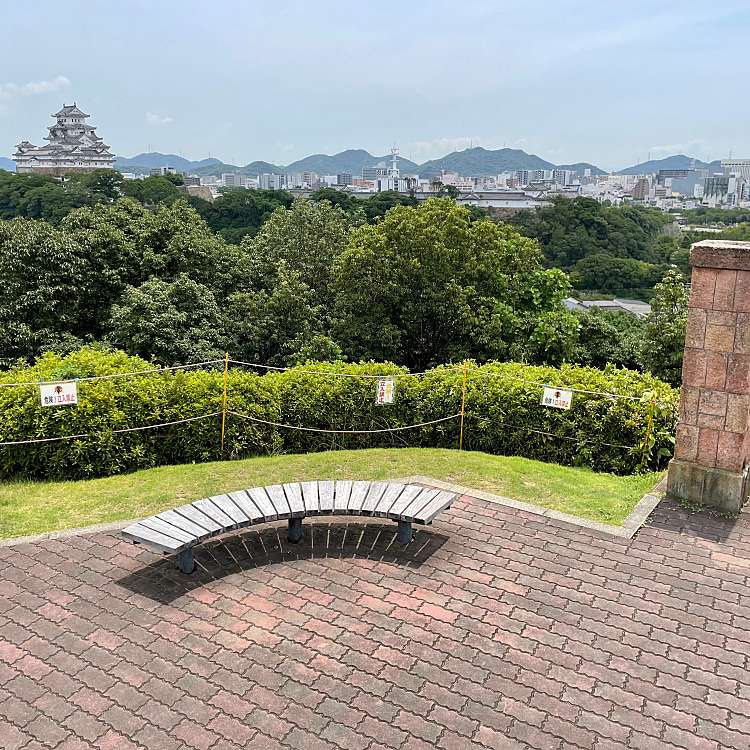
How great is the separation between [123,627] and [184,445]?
13.3 ft

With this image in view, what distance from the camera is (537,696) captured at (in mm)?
4656

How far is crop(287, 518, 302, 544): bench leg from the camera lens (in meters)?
6.60

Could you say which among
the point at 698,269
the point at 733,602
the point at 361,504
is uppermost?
the point at 698,269

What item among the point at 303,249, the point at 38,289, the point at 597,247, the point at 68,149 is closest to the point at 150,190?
the point at 597,247

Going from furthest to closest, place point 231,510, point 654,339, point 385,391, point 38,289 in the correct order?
1. point 38,289
2. point 654,339
3. point 385,391
4. point 231,510

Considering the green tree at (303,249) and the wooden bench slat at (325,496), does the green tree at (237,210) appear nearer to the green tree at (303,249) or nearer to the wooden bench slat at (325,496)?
the green tree at (303,249)

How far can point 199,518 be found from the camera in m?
6.22

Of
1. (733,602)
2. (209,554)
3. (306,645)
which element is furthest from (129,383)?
(733,602)

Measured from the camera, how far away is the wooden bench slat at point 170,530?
5.85m

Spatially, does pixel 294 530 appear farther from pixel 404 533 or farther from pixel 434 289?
pixel 434 289

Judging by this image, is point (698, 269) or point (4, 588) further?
point (698, 269)

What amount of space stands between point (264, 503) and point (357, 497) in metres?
0.83

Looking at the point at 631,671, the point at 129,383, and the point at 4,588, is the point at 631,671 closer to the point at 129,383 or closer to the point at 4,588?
the point at 4,588

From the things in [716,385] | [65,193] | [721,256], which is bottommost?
[716,385]
